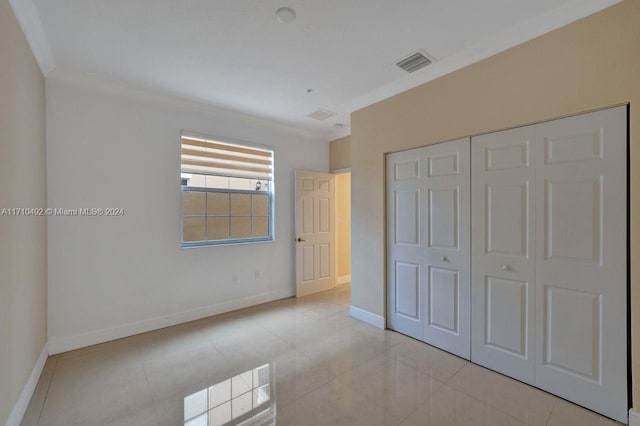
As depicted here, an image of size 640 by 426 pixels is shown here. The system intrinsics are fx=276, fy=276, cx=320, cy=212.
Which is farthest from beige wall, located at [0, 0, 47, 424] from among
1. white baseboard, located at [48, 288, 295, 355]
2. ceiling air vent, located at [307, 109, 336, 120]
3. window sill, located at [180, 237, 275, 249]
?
ceiling air vent, located at [307, 109, 336, 120]

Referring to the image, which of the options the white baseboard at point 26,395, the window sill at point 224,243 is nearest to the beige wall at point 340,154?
the window sill at point 224,243

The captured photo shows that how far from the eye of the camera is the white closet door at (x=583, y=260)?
71.9 inches

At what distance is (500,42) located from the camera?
2.30m

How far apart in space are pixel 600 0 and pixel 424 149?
153 centimetres

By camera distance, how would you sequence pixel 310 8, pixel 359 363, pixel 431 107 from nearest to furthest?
pixel 310 8 → pixel 359 363 → pixel 431 107

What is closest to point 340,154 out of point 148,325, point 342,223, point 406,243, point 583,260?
point 342,223

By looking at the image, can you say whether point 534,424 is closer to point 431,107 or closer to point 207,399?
point 207,399

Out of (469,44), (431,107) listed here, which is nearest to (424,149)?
(431,107)

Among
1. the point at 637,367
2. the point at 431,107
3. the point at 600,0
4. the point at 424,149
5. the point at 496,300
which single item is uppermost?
the point at 600,0

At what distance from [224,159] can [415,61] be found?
2.73 metres

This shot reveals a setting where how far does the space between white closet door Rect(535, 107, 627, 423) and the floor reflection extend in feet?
6.99

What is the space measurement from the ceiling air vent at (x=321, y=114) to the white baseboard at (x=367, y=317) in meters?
2.72

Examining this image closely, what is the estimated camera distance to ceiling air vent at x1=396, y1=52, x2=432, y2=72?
2.55 metres

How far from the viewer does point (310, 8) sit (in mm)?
1952
